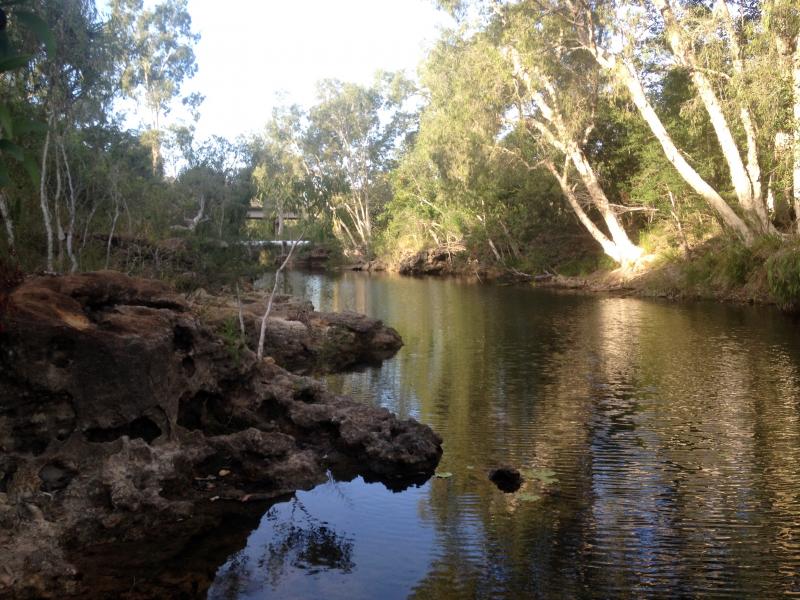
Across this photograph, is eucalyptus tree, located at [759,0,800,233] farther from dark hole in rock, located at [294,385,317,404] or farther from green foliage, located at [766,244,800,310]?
dark hole in rock, located at [294,385,317,404]

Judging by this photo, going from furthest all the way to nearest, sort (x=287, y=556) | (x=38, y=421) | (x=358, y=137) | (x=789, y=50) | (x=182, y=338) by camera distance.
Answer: (x=358, y=137)
(x=789, y=50)
(x=182, y=338)
(x=38, y=421)
(x=287, y=556)

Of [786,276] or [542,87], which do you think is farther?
[542,87]

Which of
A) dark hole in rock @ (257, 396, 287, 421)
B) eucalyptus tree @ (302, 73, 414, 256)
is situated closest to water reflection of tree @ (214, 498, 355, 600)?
dark hole in rock @ (257, 396, 287, 421)

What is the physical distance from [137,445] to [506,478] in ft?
11.2

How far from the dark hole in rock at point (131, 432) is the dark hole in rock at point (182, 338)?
89 centimetres

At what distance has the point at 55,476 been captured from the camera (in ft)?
20.4

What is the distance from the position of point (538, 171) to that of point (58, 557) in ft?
101

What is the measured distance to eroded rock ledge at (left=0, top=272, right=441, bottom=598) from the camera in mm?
5406

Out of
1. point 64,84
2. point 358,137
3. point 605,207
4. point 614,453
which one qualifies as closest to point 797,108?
point 605,207

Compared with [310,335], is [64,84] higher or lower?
higher

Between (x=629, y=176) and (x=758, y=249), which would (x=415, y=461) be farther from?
(x=629, y=176)

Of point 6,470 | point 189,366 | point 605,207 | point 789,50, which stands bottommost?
point 6,470

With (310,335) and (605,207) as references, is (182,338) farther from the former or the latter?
(605,207)

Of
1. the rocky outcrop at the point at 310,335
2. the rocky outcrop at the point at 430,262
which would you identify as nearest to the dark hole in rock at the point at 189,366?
the rocky outcrop at the point at 310,335
